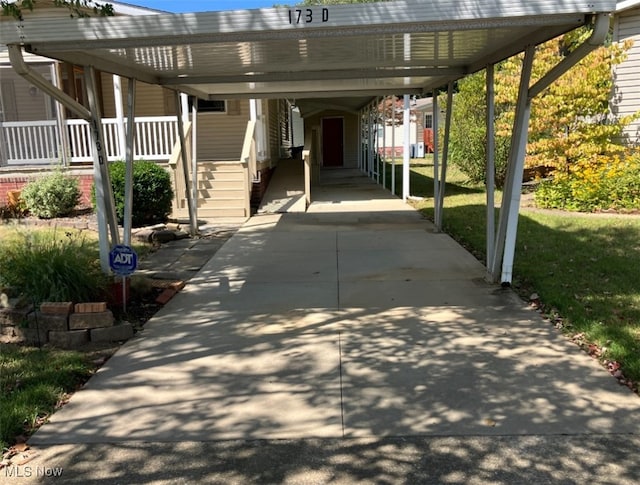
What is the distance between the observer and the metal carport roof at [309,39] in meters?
4.29

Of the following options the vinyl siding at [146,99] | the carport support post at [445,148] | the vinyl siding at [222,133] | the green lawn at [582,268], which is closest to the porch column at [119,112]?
the vinyl siding at [146,99]

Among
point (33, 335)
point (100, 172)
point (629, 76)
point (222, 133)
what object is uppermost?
point (629, 76)

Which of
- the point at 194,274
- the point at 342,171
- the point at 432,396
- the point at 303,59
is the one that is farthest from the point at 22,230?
the point at 342,171

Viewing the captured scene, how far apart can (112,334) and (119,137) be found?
366 inches

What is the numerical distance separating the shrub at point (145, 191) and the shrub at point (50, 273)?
423cm

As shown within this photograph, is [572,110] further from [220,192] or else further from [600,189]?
[220,192]

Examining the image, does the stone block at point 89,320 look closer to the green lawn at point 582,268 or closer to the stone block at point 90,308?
the stone block at point 90,308

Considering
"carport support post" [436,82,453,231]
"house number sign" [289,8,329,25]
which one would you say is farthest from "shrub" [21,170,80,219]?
"house number sign" [289,8,329,25]

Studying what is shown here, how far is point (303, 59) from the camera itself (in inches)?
258

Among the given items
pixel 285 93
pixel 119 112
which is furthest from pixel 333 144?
pixel 285 93

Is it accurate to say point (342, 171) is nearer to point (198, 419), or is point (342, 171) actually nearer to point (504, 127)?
point (504, 127)

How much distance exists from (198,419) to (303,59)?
4550mm

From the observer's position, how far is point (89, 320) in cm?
470

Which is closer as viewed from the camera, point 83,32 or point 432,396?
point 432,396
